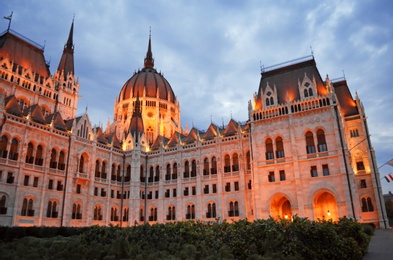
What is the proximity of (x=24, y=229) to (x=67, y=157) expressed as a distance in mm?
19180

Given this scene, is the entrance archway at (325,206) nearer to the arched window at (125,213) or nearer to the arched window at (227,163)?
the arched window at (227,163)

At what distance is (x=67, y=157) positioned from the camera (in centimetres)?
4697

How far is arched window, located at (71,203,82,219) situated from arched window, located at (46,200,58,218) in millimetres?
2800

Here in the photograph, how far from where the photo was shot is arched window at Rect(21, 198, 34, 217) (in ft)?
131

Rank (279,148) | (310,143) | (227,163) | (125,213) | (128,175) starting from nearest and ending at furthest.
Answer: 1. (310,143)
2. (279,148)
3. (227,163)
4. (125,213)
5. (128,175)

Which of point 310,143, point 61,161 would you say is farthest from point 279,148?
point 61,161

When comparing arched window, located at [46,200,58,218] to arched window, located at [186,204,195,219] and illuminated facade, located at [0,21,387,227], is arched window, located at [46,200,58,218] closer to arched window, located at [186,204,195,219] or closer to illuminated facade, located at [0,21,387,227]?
illuminated facade, located at [0,21,387,227]

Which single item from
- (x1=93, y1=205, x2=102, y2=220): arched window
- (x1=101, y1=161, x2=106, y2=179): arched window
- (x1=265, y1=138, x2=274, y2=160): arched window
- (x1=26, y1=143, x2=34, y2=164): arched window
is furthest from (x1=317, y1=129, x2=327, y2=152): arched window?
(x1=26, y1=143, x2=34, y2=164): arched window

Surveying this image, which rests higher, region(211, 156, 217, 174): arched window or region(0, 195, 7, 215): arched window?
region(211, 156, 217, 174): arched window

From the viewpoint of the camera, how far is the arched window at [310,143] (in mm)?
41750

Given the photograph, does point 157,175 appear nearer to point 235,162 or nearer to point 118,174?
point 118,174

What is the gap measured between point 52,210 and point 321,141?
127ft

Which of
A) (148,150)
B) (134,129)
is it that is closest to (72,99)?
(134,129)

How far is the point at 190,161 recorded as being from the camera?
176 ft
